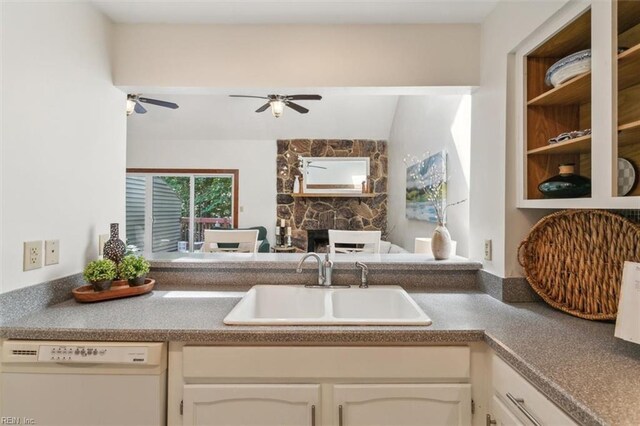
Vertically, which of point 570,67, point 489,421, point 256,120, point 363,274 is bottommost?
point 489,421

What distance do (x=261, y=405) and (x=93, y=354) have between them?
58cm

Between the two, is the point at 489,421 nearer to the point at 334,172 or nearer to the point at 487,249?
the point at 487,249

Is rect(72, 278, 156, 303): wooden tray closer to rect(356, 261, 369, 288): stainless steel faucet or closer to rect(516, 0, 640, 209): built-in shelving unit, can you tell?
rect(356, 261, 369, 288): stainless steel faucet

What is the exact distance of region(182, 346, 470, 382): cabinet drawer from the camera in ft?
3.86

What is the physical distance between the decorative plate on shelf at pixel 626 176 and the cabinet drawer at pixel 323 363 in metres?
0.76

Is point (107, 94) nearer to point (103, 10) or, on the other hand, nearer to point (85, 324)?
point (103, 10)

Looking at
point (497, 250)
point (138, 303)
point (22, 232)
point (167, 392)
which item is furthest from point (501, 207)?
point (22, 232)

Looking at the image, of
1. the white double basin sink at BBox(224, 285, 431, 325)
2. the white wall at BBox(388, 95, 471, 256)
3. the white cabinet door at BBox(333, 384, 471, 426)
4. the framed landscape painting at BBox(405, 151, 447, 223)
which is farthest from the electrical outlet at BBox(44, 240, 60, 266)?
the framed landscape painting at BBox(405, 151, 447, 223)

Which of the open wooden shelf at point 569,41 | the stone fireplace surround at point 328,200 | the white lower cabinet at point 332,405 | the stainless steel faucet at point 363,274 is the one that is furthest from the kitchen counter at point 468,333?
the stone fireplace surround at point 328,200

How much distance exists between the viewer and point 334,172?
645 cm

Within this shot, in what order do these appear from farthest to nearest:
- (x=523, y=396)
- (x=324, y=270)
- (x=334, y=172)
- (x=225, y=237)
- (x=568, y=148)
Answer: (x=334, y=172) → (x=225, y=237) → (x=324, y=270) → (x=568, y=148) → (x=523, y=396)

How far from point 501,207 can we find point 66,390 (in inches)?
71.2

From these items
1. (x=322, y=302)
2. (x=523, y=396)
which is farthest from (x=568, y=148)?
(x=322, y=302)

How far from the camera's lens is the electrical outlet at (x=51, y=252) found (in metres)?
1.40
